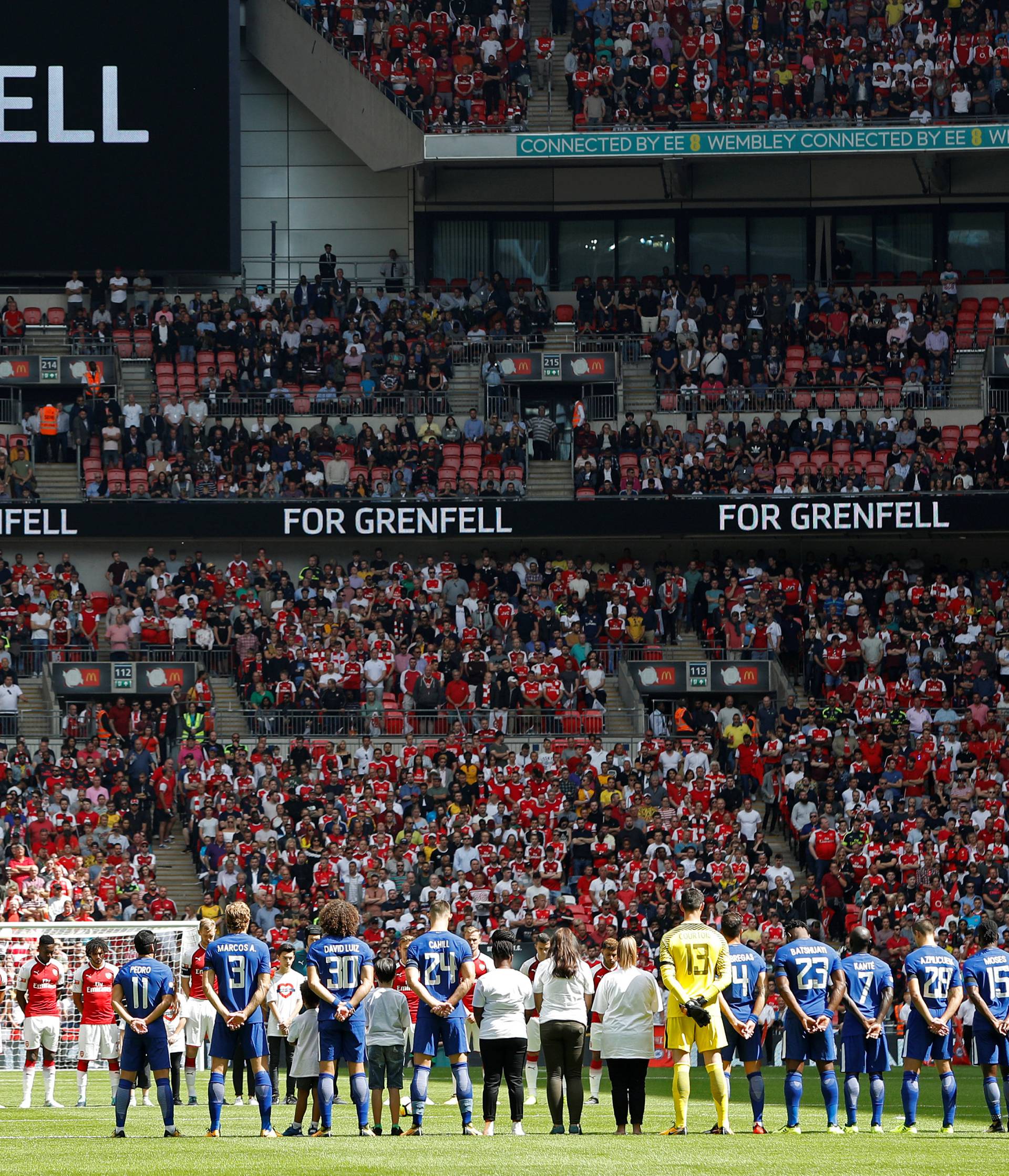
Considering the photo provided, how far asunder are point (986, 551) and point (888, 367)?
160 inches

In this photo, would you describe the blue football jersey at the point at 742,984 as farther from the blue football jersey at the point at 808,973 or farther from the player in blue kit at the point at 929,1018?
the player in blue kit at the point at 929,1018

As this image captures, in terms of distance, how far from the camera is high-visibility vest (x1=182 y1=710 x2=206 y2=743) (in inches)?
1235

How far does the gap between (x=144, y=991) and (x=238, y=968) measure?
73cm

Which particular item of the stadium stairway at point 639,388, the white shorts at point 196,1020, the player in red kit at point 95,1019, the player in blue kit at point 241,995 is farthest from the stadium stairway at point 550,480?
the player in blue kit at point 241,995

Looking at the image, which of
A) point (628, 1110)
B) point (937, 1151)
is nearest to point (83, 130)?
point (628, 1110)

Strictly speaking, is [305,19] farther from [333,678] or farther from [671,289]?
[333,678]

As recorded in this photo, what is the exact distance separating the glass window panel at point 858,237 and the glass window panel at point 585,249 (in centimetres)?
490

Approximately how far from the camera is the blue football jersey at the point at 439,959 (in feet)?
47.4

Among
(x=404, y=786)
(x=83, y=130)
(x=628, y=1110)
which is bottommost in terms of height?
(x=628, y=1110)

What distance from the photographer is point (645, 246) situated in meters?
41.6

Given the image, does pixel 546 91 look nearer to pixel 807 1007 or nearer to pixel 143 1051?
pixel 807 1007

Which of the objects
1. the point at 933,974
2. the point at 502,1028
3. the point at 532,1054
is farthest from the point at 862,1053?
the point at 532,1054

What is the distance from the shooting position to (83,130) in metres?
38.8

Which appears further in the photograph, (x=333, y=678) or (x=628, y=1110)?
(x=333, y=678)
